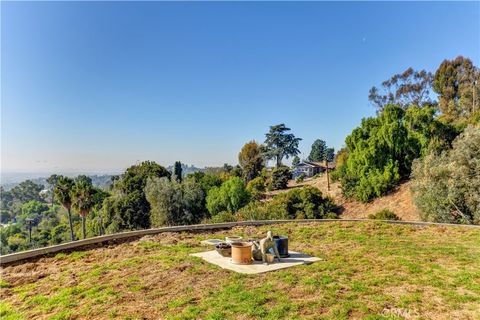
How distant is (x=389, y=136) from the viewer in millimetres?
23750

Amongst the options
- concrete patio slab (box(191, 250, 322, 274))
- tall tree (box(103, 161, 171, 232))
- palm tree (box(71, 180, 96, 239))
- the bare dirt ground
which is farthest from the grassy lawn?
tall tree (box(103, 161, 171, 232))

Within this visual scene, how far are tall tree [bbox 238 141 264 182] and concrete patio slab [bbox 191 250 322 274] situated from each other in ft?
130

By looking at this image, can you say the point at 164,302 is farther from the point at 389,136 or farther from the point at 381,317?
the point at 389,136

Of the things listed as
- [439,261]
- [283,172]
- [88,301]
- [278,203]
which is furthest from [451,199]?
[283,172]

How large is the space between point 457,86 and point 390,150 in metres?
23.5

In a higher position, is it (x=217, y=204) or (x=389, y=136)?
(x=389, y=136)

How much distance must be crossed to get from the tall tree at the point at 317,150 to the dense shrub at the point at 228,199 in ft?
159

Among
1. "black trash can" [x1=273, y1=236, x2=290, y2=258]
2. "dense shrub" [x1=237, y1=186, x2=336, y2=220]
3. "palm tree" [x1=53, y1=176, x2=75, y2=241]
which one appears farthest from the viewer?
"palm tree" [x1=53, y1=176, x2=75, y2=241]

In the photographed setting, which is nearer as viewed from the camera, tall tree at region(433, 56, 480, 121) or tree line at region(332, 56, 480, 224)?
tree line at region(332, 56, 480, 224)

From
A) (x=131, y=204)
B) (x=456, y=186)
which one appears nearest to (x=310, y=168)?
(x=131, y=204)

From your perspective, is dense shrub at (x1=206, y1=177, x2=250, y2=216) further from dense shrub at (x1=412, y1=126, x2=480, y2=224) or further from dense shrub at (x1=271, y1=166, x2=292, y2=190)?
dense shrub at (x1=412, y1=126, x2=480, y2=224)

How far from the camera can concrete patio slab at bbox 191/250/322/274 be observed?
6.45 meters

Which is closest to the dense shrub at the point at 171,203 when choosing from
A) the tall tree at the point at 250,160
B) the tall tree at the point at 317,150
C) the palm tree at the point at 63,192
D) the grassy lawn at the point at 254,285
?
the palm tree at the point at 63,192

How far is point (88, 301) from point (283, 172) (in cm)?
3327
